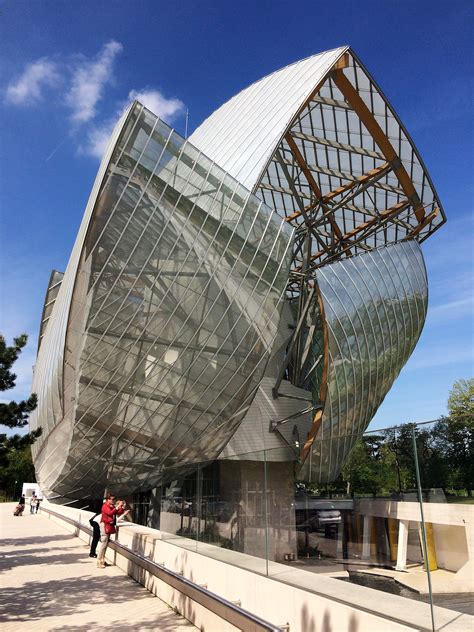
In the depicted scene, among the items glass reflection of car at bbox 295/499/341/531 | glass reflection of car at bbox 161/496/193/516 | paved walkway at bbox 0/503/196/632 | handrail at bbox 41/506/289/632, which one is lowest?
paved walkway at bbox 0/503/196/632

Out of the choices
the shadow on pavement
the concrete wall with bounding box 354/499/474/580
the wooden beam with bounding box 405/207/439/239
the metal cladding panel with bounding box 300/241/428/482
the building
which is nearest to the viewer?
the concrete wall with bounding box 354/499/474/580

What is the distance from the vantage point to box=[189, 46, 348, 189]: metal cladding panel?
2589cm

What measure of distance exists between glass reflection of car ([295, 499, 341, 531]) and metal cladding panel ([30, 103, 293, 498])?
48.3ft

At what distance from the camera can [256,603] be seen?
7.15 meters

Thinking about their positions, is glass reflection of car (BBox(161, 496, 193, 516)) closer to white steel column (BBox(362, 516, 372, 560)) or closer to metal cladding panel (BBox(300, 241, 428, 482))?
white steel column (BBox(362, 516, 372, 560))

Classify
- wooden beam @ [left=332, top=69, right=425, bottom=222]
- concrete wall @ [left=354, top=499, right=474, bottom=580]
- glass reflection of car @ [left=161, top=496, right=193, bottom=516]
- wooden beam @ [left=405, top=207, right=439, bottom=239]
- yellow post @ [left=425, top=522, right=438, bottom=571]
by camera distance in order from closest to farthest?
1. concrete wall @ [left=354, top=499, right=474, bottom=580]
2. yellow post @ [left=425, top=522, right=438, bottom=571]
3. glass reflection of car @ [left=161, top=496, right=193, bottom=516]
4. wooden beam @ [left=332, top=69, right=425, bottom=222]
5. wooden beam @ [left=405, top=207, right=439, bottom=239]

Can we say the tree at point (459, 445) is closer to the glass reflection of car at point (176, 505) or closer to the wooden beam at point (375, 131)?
the glass reflection of car at point (176, 505)

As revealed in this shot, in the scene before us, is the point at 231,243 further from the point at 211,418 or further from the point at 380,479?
the point at 380,479

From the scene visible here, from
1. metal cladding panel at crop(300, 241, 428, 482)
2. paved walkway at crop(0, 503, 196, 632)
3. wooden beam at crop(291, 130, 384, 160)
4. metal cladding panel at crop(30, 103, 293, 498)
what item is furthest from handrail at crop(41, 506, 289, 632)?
wooden beam at crop(291, 130, 384, 160)

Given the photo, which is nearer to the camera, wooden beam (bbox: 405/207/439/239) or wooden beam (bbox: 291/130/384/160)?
wooden beam (bbox: 291/130/384/160)

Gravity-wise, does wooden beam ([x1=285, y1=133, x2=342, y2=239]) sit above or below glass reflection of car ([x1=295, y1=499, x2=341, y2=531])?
above

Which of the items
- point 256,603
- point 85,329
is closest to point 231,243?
point 85,329

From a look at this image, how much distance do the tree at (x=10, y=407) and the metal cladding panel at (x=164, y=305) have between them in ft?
16.3

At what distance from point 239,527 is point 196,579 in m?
1.59
